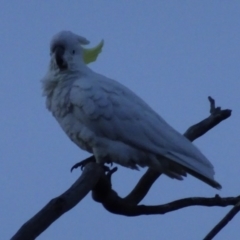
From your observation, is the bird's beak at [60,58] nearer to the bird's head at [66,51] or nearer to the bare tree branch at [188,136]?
the bird's head at [66,51]

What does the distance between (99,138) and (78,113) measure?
0.18 meters

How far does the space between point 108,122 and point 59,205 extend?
1253 millimetres

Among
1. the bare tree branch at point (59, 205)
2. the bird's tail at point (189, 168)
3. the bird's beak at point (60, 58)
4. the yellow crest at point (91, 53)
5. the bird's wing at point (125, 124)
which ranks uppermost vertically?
the yellow crest at point (91, 53)

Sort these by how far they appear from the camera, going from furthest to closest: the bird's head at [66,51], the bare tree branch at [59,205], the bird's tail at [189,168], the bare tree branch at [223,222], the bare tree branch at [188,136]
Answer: the bird's head at [66,51] < the bird's tail at [189,168] < the bare tree branch at [188,136] < the bare tree branch at [223,222] < the bare tree branch at [59,205]

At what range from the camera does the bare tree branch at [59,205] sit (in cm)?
172

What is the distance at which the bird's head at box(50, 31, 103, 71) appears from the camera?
129 inches

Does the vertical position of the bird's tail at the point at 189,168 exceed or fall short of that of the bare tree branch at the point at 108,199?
it exceeds it

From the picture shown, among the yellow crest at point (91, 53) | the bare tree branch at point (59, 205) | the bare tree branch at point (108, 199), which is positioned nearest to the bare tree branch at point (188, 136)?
the bare tree branch at point (108, 199)

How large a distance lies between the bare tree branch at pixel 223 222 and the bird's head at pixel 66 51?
1349 millimetres

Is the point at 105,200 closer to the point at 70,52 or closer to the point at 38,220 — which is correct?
the point at 38,220

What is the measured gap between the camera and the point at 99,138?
3070mm

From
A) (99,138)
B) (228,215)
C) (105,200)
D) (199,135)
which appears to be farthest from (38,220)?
(199,135)

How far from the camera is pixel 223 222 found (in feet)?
7.73

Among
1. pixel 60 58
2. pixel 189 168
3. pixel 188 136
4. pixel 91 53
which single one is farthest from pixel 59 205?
pixel 91 53
